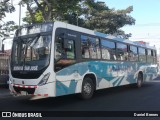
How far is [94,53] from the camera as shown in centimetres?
1238

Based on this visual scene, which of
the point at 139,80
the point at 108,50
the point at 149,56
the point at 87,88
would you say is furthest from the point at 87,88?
the point at 149,56

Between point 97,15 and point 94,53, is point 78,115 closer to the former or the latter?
point 94,53

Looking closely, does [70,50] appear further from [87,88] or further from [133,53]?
[133,53]

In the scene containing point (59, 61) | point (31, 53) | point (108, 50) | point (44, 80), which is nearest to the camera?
point (44, 80)

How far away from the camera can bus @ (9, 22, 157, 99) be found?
9.82m

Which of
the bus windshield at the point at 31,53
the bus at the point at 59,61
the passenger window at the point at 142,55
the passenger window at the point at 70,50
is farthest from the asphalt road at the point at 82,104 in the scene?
the passenger window at the point at 142,55

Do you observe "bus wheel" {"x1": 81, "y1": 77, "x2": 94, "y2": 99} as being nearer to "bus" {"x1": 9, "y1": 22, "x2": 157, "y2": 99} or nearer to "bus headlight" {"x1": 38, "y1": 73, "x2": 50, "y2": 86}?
"bus" {"x1": 9, "y1": 22, "x2": 157, "y2": 99}

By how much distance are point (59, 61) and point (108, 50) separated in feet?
13.5

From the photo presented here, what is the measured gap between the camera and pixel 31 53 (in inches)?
404

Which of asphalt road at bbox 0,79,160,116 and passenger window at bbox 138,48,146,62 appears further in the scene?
passenger window at bbox 138,48,146,62

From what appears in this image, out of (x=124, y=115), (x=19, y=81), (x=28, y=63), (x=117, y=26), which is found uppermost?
(x=117, y=26)

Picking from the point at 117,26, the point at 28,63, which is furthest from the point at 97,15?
the point at 28,63

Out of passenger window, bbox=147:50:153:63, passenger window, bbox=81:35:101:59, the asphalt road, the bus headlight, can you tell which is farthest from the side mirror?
passenger window, bbox=147:50:153:63

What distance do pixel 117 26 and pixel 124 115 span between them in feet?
91.0
